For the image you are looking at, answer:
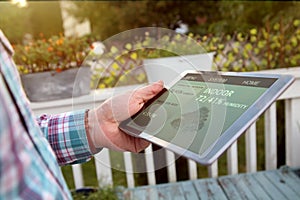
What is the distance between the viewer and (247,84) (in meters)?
0.74

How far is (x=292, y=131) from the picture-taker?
1828 mm

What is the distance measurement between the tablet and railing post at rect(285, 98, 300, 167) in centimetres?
112

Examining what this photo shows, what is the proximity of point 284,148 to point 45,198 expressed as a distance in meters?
1.85

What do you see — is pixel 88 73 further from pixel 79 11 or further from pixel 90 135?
pixel 79 11

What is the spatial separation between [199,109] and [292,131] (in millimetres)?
1300

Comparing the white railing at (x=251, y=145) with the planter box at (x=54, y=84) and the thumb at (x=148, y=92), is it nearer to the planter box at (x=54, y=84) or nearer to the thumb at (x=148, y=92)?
the planter box at (x=54, y=84)

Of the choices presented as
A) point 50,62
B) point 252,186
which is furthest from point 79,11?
point 252,186

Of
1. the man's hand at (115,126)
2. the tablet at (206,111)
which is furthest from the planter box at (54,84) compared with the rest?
the tablet at (206,111)

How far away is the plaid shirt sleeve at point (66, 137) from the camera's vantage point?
2.93 ft

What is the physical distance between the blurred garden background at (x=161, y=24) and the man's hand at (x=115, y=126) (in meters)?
0.67

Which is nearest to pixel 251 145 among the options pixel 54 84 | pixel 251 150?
pixel 251 150

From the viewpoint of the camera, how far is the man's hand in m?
0.94

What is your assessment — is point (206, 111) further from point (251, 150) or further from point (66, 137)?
point (251, 150)

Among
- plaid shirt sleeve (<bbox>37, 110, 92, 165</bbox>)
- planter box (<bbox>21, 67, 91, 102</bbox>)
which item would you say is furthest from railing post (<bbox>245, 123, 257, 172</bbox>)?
plaid shirt sleeve (<bbox>37, 110, 92, 165</bbox>)
